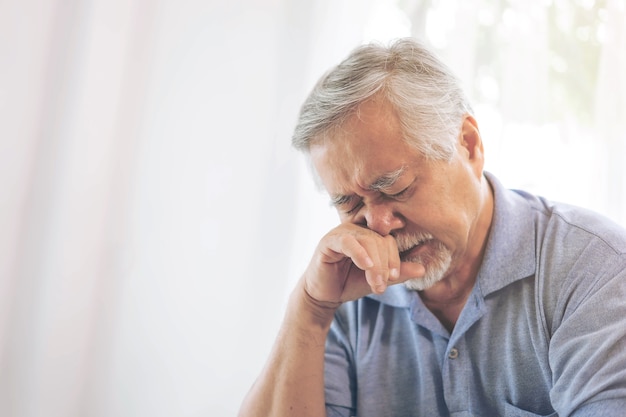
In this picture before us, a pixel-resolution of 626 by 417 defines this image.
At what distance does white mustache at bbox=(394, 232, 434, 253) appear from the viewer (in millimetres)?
1224

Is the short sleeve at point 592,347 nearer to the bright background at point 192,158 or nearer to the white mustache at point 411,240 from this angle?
the white mustache at point 411,240

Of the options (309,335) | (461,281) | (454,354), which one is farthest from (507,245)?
(309,335)

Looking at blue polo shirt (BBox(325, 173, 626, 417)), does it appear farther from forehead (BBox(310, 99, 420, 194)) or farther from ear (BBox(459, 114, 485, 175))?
forehead (BBox(310, 99, 420, 194))

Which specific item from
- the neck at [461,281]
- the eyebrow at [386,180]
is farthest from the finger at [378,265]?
the neck at [461,281]

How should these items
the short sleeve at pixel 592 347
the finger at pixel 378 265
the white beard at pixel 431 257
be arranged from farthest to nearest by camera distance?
the white beard at pixel 431 257, the finger at pixel 378 265, the short sleeve at pixel 592 347

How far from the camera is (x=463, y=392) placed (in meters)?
1.22

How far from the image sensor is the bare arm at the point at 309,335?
128 cm

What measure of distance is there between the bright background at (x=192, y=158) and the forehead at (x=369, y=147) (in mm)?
462

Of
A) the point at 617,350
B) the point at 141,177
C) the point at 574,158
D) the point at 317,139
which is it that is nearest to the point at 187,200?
the point at 141,177

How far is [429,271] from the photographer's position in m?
1.25

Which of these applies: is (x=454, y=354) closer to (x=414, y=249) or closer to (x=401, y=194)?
(x=414, y=249)

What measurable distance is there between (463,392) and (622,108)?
1.05m

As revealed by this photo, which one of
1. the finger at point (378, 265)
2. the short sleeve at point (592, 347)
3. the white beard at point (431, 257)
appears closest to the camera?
the short sleeve at point (592, 347)

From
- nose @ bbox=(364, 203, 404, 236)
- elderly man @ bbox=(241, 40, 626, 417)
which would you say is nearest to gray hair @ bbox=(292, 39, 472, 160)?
elderly man @ bbox=(241, 40, 626, 417)
